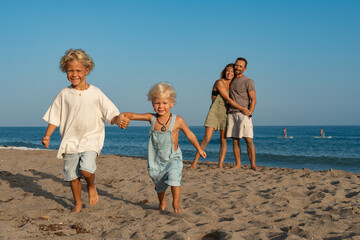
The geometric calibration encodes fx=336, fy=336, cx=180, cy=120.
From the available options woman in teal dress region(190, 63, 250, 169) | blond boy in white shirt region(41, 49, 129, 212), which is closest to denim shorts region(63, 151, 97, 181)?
blond boy in white shirt region(41, 49, 129, 212)

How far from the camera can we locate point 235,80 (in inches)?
279

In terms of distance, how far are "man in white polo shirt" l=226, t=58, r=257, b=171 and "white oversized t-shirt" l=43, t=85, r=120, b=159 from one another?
3716 mm

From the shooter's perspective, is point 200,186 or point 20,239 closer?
point 20,239

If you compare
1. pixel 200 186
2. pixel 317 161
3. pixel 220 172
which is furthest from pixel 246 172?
pixel 317 161

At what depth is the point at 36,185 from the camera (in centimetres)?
532

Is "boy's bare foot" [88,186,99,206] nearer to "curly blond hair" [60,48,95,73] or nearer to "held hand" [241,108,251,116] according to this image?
"curly blond hair" [60,48,95,73]

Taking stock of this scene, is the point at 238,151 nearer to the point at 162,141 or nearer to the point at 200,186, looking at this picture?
the point at 200,186

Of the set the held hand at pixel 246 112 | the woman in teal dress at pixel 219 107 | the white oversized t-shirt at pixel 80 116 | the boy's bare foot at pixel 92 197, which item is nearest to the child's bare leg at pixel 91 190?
the boy's bare foot at pixel 92 197

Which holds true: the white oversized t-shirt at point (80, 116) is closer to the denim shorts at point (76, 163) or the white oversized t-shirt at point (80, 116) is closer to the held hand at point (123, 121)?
the denim shorts at point (76, 163)

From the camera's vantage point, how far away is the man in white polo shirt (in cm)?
696

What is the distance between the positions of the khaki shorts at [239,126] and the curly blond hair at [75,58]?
3982 mm

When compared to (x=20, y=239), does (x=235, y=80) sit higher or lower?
higher

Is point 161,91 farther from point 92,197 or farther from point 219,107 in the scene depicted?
point 219,107

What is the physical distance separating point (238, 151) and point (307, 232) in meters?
4.46
